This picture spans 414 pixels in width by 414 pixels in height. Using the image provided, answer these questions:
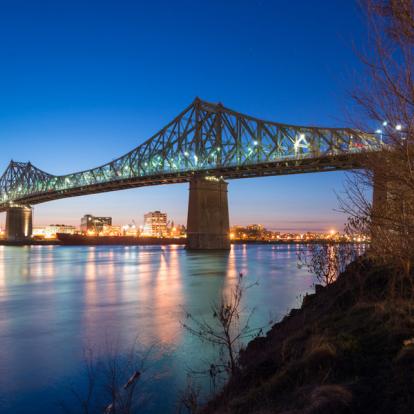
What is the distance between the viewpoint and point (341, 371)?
3830 millimetres

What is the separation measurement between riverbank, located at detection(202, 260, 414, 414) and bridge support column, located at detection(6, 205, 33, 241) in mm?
88882

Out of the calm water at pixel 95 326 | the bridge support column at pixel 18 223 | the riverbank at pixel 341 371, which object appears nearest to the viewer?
the riverbank at pixel 341 371

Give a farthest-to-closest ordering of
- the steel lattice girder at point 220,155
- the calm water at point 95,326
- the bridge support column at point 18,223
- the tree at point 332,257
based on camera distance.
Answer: the bridge support column at point 18,223, the steel lattice girder at point 220,155, the tree at point 332,257, the calm water at point 95,326

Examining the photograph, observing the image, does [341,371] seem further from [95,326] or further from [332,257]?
[95,326]

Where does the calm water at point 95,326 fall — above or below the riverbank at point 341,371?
below

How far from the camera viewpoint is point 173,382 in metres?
6.03

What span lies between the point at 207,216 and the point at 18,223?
51573 mm

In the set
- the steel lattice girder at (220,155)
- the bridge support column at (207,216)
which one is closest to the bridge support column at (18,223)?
the steel lattice girder at (220,155)

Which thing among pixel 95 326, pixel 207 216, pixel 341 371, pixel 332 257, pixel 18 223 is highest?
pixel 207 216

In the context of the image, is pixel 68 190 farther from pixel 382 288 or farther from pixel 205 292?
pixel 382 288

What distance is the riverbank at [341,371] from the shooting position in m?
3.14

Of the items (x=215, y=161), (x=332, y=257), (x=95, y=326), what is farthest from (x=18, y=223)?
(x=332, y=257)

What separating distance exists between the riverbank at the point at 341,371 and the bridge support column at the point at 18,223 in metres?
88.9

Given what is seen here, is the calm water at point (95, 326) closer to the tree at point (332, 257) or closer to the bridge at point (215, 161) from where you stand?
the tree at point (332, 257)
